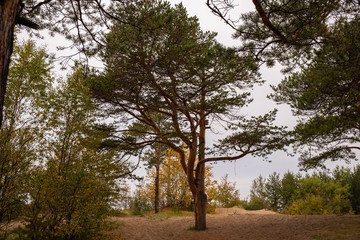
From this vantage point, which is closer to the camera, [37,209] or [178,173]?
[37,209]

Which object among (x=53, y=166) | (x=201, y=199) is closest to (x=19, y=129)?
(x=53, y=166)

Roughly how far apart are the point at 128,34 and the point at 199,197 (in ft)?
24.1

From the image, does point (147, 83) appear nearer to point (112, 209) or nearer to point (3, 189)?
point (112, 209)

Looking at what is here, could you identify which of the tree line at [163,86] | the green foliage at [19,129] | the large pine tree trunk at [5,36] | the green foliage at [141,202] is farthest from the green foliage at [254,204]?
the large pine tree trunk at [5,36]

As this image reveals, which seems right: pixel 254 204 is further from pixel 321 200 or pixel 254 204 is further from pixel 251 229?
pixel 251 229

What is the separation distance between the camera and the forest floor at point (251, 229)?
27.2ft

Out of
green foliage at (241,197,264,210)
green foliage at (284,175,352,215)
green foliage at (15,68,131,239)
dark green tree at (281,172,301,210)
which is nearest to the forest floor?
green foliage at (15,68,131,239)

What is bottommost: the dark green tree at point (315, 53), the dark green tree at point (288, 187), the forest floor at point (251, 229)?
the forest floor at point (251, 229)

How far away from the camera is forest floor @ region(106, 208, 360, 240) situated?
8305 millimetres

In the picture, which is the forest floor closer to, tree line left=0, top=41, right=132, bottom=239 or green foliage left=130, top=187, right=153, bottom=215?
tree line left=0, top=41, right=132, bottom=239

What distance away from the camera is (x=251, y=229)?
10219 mm

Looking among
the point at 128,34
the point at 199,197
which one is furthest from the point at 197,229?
the point at 128,34

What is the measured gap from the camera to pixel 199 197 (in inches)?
420

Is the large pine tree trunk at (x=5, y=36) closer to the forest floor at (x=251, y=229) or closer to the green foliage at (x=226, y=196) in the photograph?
the forest floor at (x=251, y=229)
